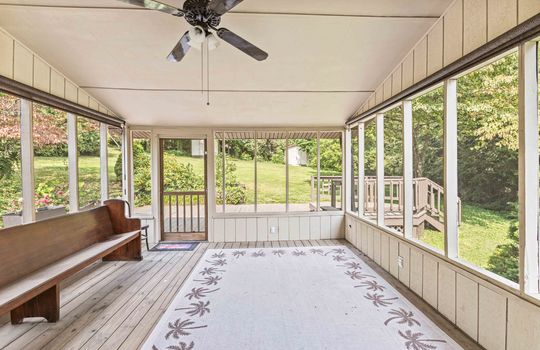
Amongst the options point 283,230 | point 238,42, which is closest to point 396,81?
point 238,42

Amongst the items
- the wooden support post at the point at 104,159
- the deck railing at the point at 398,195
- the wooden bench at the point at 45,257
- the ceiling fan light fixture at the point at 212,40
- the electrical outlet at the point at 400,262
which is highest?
the ceiling fan light fixture at the point at 212,40

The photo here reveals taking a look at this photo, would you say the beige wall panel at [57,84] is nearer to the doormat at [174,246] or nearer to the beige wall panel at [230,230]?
the doormat at [174,246]

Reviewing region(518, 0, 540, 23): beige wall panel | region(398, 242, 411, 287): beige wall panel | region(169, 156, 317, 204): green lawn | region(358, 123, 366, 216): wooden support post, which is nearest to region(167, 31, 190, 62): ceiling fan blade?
region(518, 0, 540, 23): beige wall panel

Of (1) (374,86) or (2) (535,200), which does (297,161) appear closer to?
(1) (374,86)

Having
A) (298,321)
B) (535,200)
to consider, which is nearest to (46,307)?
(298,321)

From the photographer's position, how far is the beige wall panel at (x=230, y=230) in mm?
5285

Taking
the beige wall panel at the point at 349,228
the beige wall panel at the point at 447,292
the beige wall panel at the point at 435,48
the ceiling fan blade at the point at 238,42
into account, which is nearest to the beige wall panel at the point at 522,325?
the beige wall panel at the point at 447,292

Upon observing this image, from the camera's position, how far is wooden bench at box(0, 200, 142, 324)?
2293 mm

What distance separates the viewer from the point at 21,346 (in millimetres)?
2127

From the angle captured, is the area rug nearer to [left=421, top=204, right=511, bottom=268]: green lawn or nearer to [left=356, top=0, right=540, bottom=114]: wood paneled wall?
[left=421, top=204, right=511, bottom=268]: green lawn

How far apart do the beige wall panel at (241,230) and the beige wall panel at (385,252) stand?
2.60 metres

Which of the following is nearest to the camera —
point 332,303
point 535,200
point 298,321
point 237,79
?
point 535,200

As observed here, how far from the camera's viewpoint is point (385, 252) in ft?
12.1

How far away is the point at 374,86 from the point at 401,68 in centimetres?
59
